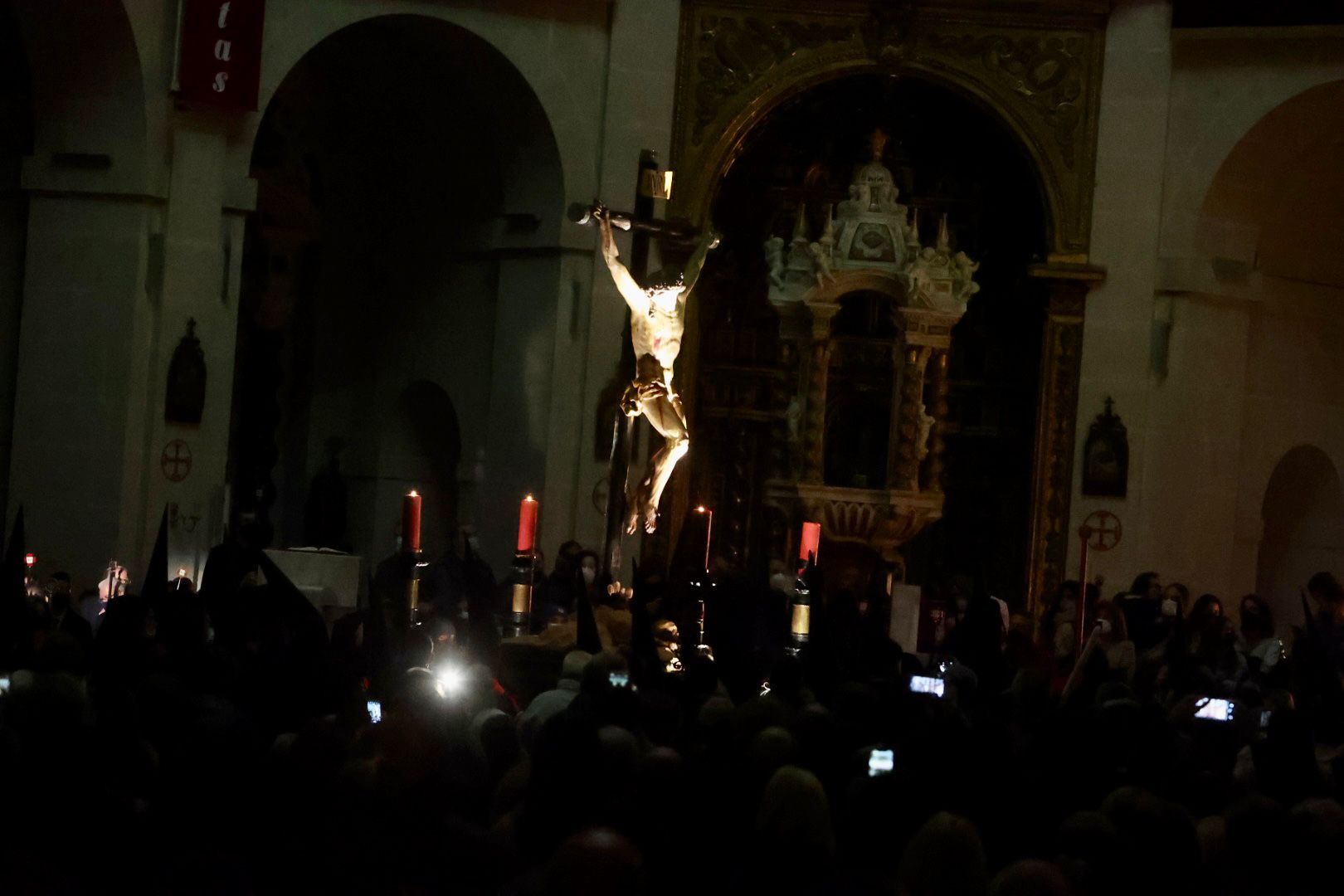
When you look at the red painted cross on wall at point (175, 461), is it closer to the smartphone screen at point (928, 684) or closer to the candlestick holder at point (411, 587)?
the candlestick holder at point (411, 587)

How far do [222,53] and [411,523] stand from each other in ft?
24.5

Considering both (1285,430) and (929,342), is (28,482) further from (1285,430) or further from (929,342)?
(1285,430)

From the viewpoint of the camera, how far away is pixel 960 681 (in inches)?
371

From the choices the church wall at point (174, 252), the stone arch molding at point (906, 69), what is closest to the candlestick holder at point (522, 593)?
the church wall at point (174, 252)

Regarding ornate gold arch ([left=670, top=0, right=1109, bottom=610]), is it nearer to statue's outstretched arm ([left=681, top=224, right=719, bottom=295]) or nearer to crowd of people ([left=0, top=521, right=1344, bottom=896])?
statue's outstretched arm ([left=681, top=224, right=719, bottom=295])

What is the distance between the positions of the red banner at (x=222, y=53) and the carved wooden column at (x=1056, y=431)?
693cm

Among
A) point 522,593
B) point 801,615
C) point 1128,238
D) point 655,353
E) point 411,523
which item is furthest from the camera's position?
point 1128,238

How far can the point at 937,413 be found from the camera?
1908 cm

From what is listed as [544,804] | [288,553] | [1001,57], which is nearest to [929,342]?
[1001,57]

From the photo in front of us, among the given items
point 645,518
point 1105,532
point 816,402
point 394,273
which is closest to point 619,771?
point 645,518

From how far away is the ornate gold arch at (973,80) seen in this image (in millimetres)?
18906

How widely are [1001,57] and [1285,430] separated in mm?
4507

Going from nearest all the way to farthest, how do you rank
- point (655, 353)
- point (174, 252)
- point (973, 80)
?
point (655, 353) < point (174, 252) < point (973, 80)

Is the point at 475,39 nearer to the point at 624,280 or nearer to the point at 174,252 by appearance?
the point at 174,252
